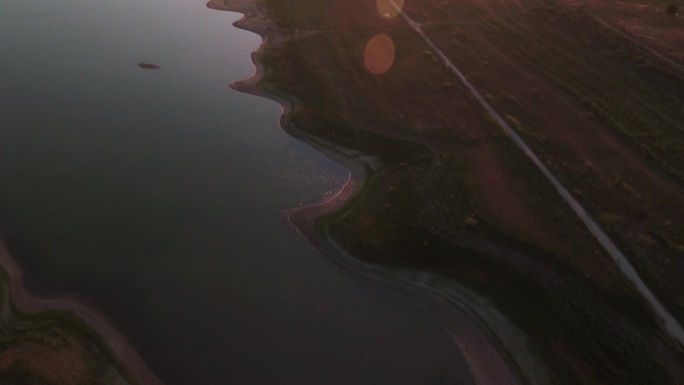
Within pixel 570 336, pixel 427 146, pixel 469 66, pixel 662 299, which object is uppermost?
pixel 469 66

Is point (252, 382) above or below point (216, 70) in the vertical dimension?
below

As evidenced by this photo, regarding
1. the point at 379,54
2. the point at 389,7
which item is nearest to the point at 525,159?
the point at 379,54

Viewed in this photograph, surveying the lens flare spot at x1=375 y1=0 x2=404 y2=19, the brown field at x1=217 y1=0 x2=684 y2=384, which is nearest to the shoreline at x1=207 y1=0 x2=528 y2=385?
the brown field at x1=217 y1=0 x2=684 y2=384

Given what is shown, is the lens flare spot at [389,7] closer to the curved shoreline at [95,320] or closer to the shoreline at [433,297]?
the shoreline at [433,297]

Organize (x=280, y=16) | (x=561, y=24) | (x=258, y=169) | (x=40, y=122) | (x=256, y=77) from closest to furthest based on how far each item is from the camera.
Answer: (x=258, y=169) → (x=40, y=122) → (x=256, y=77) → (x=561, y=24) → (x=280, y=16)

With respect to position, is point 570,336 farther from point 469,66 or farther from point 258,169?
point 469,66

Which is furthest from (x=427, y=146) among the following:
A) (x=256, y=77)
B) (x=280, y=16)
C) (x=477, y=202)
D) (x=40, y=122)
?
(x=280, y=16)

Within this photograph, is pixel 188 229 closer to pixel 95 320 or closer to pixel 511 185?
pixel 95 320

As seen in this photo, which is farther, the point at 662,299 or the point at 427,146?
the point at 427,146
